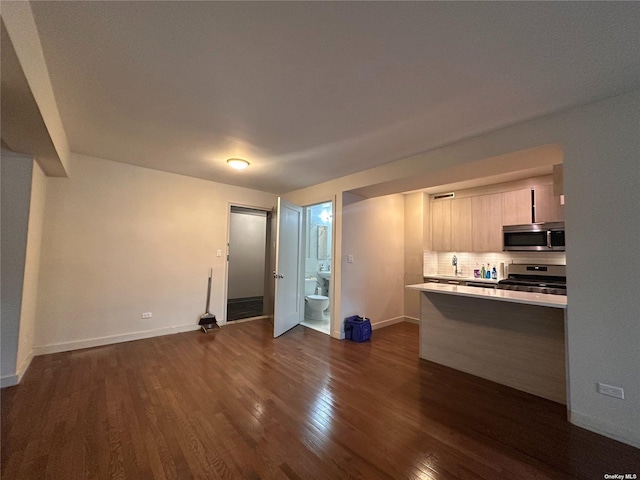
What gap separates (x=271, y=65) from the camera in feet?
5.41

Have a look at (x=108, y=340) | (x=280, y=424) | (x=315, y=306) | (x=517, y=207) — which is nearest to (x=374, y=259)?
(x=315, y=306)

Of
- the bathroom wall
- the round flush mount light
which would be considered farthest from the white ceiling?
the bathroom wall

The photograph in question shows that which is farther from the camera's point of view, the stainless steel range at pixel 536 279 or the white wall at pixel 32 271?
the stainless steel range at pixel 536 279

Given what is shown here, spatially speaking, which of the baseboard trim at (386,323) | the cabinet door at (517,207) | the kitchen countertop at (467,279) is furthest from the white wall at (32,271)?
the cabinet door at (517,207)

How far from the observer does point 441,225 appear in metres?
4.84

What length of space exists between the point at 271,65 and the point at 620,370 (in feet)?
10.5

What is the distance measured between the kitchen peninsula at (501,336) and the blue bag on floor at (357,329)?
892mm

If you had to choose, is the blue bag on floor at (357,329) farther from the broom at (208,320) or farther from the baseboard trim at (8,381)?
the baseboard trim at (8,381)

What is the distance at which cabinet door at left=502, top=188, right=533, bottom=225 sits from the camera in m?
3.84

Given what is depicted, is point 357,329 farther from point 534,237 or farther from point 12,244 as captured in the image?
point 12,244

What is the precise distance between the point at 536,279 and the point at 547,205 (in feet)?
3.65

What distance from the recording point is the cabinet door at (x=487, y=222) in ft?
13.5

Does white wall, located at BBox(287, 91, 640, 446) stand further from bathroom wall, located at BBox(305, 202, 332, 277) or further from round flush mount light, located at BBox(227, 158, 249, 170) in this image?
bathroom wall, located at BBox(305, 202, 332, 277)

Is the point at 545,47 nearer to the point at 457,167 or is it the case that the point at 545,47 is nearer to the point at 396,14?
the point at 396,14
